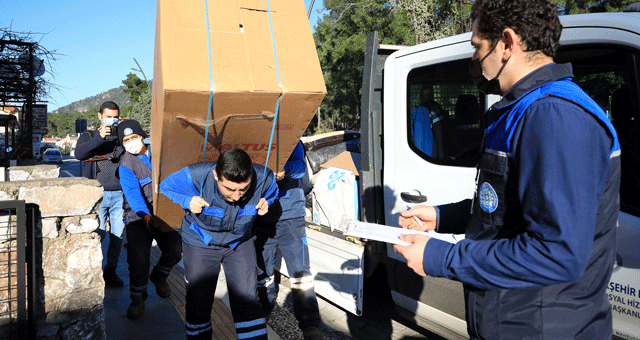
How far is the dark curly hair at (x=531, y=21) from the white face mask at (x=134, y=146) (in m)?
3.08

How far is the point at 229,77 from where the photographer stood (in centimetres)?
218

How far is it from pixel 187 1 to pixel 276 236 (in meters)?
1.96

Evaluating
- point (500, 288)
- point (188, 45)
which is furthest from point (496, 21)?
point (188, 45)

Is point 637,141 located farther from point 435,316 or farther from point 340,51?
point 340,51

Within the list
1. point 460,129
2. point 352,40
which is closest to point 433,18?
point 352,40

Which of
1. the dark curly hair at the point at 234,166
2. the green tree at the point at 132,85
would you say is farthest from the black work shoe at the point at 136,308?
the green tree at the point at 132,85

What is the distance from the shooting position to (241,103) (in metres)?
2.27

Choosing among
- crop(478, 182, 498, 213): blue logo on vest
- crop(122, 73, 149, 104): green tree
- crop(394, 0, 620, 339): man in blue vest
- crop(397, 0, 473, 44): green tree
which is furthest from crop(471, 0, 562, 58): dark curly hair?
crop(122, 73, 149, 104): green tree

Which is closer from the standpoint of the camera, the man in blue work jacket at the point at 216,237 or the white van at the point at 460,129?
the white van at the point at 460,129

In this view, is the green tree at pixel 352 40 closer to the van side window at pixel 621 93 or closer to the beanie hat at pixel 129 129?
the beanie hat at pixel 129 129

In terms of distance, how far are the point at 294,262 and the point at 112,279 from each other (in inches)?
78.8

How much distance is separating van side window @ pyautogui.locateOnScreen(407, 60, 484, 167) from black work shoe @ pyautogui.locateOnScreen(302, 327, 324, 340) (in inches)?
57.1

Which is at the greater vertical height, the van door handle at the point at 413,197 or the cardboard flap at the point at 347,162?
the cardboard flap at the point at 347,162

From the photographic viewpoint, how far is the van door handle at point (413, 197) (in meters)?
2.85
